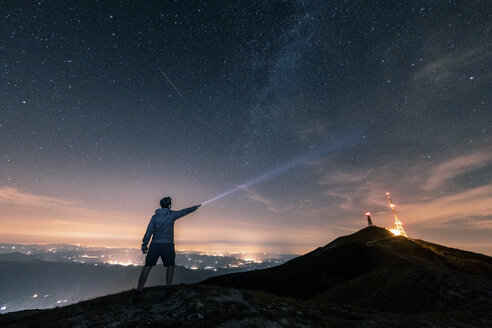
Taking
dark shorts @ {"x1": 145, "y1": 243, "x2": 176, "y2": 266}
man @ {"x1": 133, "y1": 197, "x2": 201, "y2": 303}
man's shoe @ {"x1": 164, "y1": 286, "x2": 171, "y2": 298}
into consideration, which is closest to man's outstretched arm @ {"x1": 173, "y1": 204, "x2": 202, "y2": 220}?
man @ {"x1": 133, "y1": 197, "x2": 201, "y2": 303}

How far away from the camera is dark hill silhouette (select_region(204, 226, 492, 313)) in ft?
46.9

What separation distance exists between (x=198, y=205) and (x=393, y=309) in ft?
51.1

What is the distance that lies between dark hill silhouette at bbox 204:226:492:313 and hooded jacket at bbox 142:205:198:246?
52.3ft

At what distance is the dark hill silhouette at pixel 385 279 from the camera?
14.3m

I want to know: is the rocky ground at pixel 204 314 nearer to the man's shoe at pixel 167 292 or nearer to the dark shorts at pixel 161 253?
the man's shoe at pixel 167 292

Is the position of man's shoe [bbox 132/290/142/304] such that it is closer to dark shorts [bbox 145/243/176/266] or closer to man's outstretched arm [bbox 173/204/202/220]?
dark shorts [bbox 145/243/176/266]

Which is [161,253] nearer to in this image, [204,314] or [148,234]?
[148,234]

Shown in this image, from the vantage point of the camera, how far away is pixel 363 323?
7.46m

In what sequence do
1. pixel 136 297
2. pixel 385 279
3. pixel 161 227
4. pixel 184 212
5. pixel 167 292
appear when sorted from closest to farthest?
pixel 136 297 < pixel 167 292 < pixel 161 227 < pixel 184 212 < pixel 385 279


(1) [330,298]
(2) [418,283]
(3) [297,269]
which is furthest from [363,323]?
(3) [297,269]

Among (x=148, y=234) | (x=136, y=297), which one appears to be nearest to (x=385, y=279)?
(x=136, y=297)

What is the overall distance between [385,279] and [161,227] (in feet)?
68.9

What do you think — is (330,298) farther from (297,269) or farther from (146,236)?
(146,236)

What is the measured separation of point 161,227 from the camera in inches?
306
